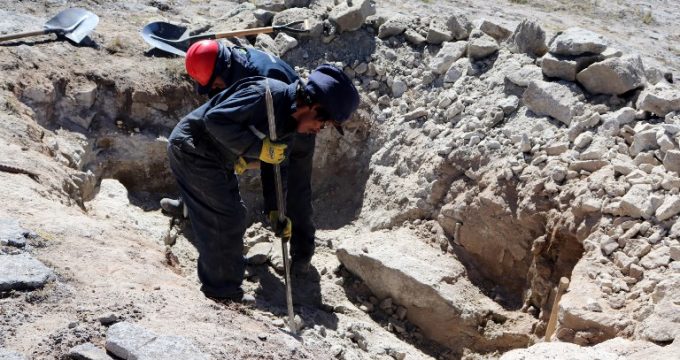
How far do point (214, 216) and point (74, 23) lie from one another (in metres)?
3.11

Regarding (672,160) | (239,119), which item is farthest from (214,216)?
(672,160)

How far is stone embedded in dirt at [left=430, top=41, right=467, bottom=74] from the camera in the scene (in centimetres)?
641

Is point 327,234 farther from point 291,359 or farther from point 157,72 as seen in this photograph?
point 291,359

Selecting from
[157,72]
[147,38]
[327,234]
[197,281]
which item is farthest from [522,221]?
[147,38]

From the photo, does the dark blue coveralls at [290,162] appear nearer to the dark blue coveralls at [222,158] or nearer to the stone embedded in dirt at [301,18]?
the dark blue coveralls at [222,158]

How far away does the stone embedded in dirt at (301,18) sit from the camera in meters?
6.93

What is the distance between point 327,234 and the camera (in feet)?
20.5

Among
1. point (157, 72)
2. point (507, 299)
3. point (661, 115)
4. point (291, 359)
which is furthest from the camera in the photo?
point (157, 72)

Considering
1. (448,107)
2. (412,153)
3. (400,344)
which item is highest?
(448,107)

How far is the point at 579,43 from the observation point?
551 centimetres

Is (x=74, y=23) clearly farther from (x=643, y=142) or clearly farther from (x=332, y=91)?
(x=643, y=142)

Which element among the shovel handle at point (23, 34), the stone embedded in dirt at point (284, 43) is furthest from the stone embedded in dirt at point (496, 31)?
the shovel handle at point (23, 34)

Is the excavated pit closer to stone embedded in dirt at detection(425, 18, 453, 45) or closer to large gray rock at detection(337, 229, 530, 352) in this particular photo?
large gray rock at detection(337, 229, 530, 352)

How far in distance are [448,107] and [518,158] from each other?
92 cm
